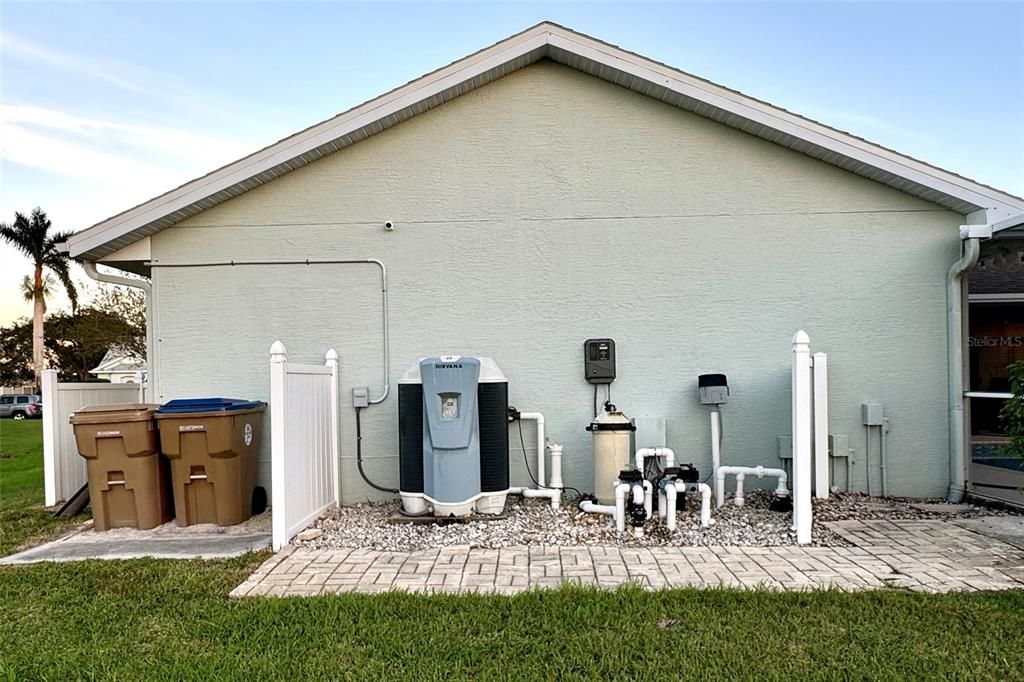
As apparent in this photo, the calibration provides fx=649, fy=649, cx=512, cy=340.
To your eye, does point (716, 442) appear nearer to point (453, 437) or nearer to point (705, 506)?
point (705, 506)

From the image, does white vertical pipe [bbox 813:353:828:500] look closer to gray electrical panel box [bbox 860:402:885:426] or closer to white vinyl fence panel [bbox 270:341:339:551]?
gray electrical panel box [bbox 860:402:885:426]

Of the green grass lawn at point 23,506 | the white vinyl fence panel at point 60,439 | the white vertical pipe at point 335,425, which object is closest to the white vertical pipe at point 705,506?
the white vertical pipe at point 335,425

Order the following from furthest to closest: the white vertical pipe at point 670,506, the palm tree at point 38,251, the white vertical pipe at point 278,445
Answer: the palm tree at point 38,251
the white vertical pipe at point 670,506
the white vertical pipe at point 278,445

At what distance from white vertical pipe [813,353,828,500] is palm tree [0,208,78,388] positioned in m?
34.0

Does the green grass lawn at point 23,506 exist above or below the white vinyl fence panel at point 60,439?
below

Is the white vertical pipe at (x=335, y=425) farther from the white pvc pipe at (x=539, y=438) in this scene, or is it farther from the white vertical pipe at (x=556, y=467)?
the white vertical pipe at (x=556, y=467)

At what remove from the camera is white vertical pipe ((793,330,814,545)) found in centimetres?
487

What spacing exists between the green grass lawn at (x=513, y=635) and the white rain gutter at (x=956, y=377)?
9.57ft

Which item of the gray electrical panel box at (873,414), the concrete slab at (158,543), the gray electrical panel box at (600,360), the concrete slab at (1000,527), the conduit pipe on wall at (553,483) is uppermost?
the gray electrical panel box at (600,360)

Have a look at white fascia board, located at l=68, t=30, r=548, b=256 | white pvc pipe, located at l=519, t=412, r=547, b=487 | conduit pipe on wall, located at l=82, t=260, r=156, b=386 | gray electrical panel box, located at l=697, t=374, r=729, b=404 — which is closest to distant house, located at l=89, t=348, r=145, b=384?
conduit pipe on wall, located at l=82, t=260, r=156, b=386

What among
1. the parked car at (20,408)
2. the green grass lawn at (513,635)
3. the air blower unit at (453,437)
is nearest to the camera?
the green grass lawn at (513,635)

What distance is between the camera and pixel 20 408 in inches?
1340

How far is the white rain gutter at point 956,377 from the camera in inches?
245

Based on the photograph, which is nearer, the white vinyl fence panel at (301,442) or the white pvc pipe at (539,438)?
the white vinyl fence panel at (301,442)
